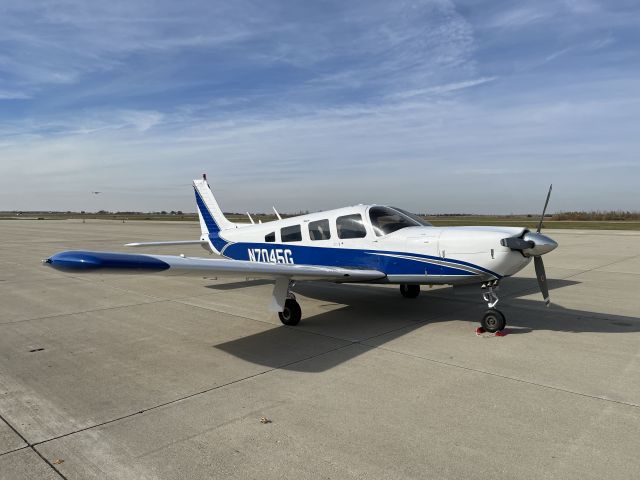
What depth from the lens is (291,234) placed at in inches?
354

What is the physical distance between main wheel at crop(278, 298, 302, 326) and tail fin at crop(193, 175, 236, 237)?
4.79m

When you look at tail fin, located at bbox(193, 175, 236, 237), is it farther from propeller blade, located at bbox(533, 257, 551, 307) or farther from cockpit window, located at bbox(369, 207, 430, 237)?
propeller blade, located at bbox(533, 257, 551, 307)

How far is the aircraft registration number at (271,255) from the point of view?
29.3 feet

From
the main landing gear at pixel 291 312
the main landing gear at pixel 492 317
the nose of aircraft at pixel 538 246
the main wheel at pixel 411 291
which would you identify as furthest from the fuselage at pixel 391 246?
the main wheel at pixel 411 291

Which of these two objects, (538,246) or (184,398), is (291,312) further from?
(538,246)

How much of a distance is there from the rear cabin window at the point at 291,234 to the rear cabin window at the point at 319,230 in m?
0.31

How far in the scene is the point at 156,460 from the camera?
3355 millimetres

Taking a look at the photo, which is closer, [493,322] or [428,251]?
[493,322]

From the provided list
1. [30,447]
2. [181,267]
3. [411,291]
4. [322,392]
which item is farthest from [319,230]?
[30,447]

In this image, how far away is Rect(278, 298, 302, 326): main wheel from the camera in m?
7.40

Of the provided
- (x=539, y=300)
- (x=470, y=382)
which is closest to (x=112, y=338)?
(x=470, y=382)

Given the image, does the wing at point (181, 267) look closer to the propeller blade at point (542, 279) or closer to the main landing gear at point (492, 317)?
the main landing gear at point (492, 317)

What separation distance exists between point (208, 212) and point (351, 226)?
18.7ft

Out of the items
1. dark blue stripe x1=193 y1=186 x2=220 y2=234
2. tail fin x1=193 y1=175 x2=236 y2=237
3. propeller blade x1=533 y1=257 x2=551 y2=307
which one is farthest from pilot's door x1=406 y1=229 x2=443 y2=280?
dark blue stripe x1=193 y1=186 x2=220 y2=234
